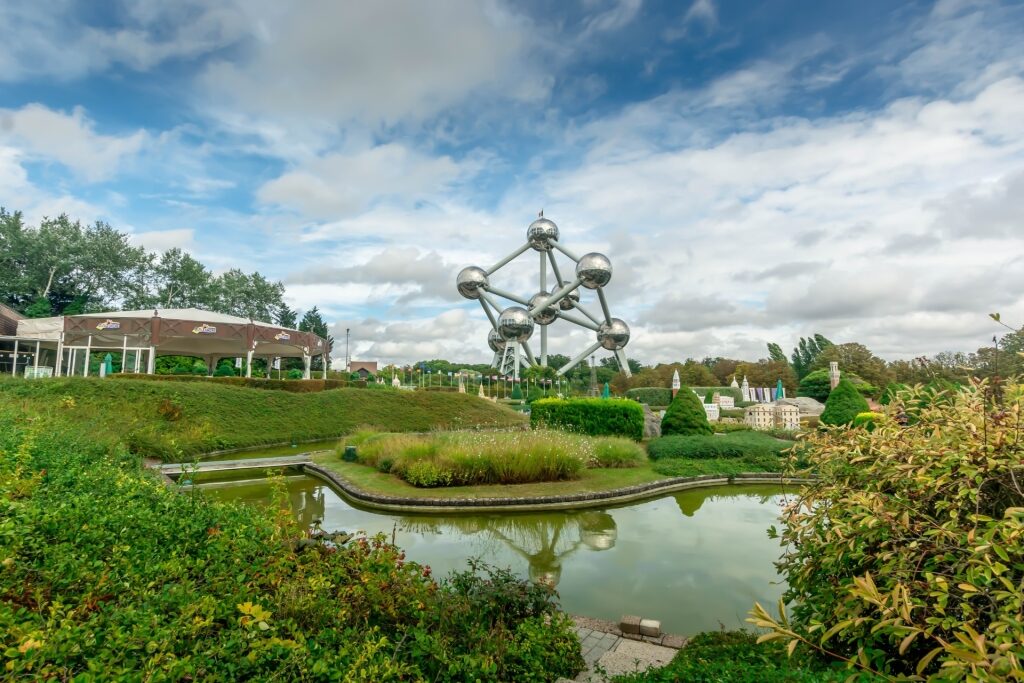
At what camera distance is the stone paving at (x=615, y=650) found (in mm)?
3479

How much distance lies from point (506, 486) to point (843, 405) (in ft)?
39.6

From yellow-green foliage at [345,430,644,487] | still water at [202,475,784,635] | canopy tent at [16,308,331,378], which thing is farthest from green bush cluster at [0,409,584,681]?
canopy tent at [16,308,331,378]

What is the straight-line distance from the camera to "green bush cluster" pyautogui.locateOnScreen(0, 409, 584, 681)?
6.93 feet

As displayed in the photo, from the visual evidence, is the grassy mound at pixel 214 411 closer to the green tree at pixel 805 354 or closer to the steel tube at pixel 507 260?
the steel tube at pixel 507 260

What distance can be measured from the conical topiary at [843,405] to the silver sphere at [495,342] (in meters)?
26.4

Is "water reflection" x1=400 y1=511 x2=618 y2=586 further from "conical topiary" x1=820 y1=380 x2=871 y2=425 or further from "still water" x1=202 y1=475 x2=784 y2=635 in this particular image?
"conical topiary" x1=820 y1=380 x2=871 y2=425

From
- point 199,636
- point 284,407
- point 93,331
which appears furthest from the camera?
point 93,331

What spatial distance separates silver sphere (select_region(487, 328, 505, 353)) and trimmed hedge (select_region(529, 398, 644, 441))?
24.7 meters

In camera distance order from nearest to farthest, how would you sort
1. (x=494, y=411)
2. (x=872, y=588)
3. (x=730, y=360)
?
(x=872, y=588)
(x=494, y=411)
(x=730, y=360)

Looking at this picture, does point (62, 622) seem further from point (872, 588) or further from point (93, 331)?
point (93, 331)

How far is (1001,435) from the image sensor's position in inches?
97.9

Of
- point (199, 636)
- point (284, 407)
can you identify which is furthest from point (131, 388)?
point (199, 636)

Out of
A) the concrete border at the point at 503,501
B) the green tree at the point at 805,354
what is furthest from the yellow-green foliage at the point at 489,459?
the green tree at the point at 805,354

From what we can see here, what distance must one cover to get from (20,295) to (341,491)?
47.0 m
